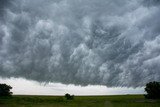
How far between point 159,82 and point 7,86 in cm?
6131

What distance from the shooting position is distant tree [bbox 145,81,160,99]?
303 ft

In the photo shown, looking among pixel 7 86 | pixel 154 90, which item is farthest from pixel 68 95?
pixel 154 90

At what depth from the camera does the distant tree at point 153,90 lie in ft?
303

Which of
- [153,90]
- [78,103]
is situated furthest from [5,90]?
[153,90]

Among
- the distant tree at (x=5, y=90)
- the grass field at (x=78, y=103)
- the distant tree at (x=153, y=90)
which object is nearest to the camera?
the grass field at (x=78, y=103)

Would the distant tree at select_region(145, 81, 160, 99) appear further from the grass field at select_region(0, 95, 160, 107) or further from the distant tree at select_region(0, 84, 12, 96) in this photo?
the distant tree at select_region(0, 84, 12, 96)

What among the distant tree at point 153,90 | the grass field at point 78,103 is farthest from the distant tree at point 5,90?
the distant tree at point 153,90

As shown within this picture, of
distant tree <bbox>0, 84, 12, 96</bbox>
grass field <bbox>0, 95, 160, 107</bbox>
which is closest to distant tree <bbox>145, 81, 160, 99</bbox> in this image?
grass field <bbox>0, 95, 160, 107</bbox>

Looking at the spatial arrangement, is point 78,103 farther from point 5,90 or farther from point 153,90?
point 5,90

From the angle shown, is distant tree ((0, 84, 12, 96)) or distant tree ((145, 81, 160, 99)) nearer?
distant tree ((145, 81, 160, 99))

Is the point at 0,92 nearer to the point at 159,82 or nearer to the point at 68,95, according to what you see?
the point at 68,95

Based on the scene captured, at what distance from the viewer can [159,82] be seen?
94.8 meters

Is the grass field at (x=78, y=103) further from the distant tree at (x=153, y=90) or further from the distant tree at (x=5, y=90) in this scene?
the distant tree at (x=5, y=90)

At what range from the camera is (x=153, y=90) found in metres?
92.6
